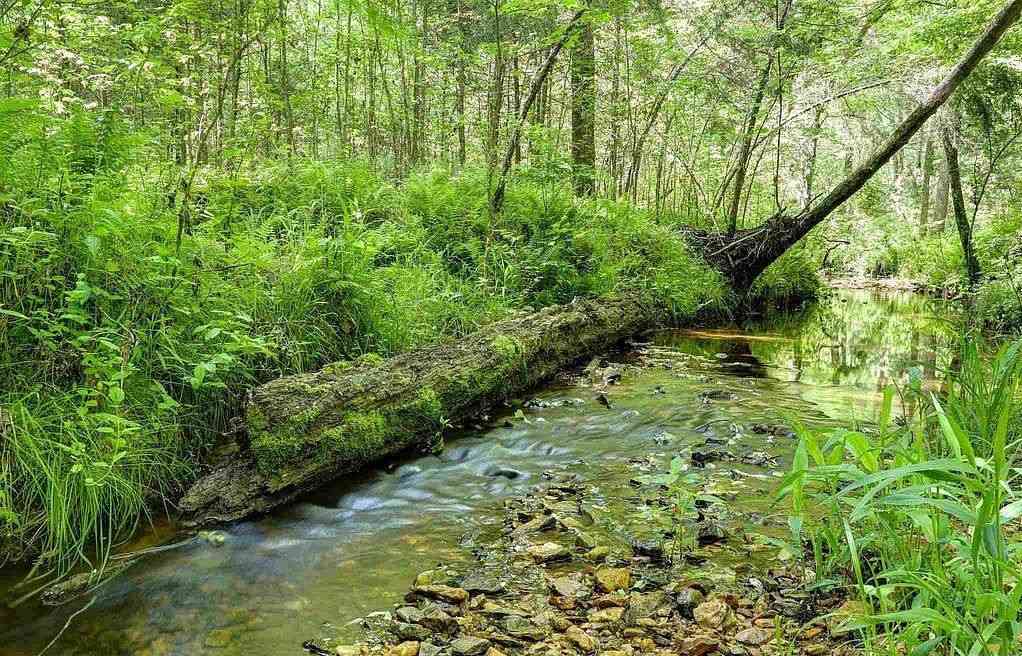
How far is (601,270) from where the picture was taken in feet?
31.4

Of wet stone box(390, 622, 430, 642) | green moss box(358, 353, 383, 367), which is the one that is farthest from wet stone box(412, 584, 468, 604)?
green moss box(358, 353, 383, 367)

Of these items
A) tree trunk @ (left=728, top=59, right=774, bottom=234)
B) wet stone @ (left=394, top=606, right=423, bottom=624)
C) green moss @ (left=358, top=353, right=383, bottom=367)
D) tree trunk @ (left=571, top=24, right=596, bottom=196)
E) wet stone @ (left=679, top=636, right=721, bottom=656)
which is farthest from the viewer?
tree trunk @ (left=571, top=24, right=596, bottom=196)

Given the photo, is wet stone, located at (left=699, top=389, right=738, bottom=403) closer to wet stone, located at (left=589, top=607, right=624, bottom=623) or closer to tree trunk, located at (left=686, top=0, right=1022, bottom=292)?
wet stone, located at (left=589, top=607, right=624, bottom=623)

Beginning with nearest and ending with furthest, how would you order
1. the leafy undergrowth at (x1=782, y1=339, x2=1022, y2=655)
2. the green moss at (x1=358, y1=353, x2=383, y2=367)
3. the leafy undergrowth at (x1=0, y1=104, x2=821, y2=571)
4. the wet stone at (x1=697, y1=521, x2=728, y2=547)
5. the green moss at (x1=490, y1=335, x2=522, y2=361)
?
the leafy undergrowth at (x1=782, y1=339, x2=1022, y2=655) → the leafy undergrowth at (x1=0, y1=104, x2=821, y2=571) → the wet stone at (x1=697, y1=521, x2=728, y2=547) → the green moss at (x1=358, y1=353, x2=383, y2=367) → the green moss at (x1=490, y1=335, x2=522, y2=361)

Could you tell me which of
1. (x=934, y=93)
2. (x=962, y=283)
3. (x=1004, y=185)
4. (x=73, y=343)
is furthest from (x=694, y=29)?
(x=73, y=343)

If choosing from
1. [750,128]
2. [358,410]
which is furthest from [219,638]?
[750,128]

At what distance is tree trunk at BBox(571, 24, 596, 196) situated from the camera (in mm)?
12609

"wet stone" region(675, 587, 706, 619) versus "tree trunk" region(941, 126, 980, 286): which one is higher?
"tree trunk" region(941, 126, 980, 286)

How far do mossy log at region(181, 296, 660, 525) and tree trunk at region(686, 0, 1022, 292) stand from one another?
244 inches

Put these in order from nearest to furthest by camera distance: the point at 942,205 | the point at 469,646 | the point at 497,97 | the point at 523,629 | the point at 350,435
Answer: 1. the point at 469,646
2. the point at 523,629
3. the point at 350,435
4. the point at 497,97
5. the point at 942,205

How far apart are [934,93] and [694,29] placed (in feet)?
22.2

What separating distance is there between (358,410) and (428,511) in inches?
39.0

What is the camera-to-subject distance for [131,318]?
4.00m

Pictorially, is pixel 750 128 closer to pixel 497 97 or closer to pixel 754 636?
pixel 497 97
